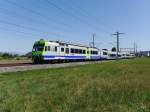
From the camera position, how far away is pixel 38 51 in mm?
30438

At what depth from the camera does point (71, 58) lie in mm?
38750

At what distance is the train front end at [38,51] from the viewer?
29938mm

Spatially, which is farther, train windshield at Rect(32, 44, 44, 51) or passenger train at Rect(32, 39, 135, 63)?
train windshield at Rect(32, 44, 44, 51)

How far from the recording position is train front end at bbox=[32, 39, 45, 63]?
29938 mm

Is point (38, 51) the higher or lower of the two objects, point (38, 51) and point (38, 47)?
the lower

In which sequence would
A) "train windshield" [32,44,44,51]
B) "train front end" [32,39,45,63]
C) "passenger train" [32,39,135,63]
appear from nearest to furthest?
"train front end" [32,39,45,63] → "passenger train" [32,39,135,63] → "train windshield" [32,44,44,51]

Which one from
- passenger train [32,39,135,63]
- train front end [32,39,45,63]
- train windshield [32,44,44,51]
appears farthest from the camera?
train windshield [32,44,44,51]

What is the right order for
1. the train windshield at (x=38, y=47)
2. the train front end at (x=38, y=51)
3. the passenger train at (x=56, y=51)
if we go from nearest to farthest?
A: the train front end at (x=38, y=51)
the passenger train at (x=56, y=51)
the train windshield at (x=38, y=47)

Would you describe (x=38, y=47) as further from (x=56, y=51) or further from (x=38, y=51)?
(x=56, y=51)

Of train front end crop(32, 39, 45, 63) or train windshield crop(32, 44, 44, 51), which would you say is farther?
train windshield crop(32, 44, 44, 51)

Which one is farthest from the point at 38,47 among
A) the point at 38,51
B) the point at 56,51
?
the point at 56,51

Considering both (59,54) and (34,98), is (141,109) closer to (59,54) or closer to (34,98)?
(34,98)

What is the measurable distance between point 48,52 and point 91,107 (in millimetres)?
24768

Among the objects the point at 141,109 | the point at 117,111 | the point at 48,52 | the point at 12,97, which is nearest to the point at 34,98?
the point at 12,97
